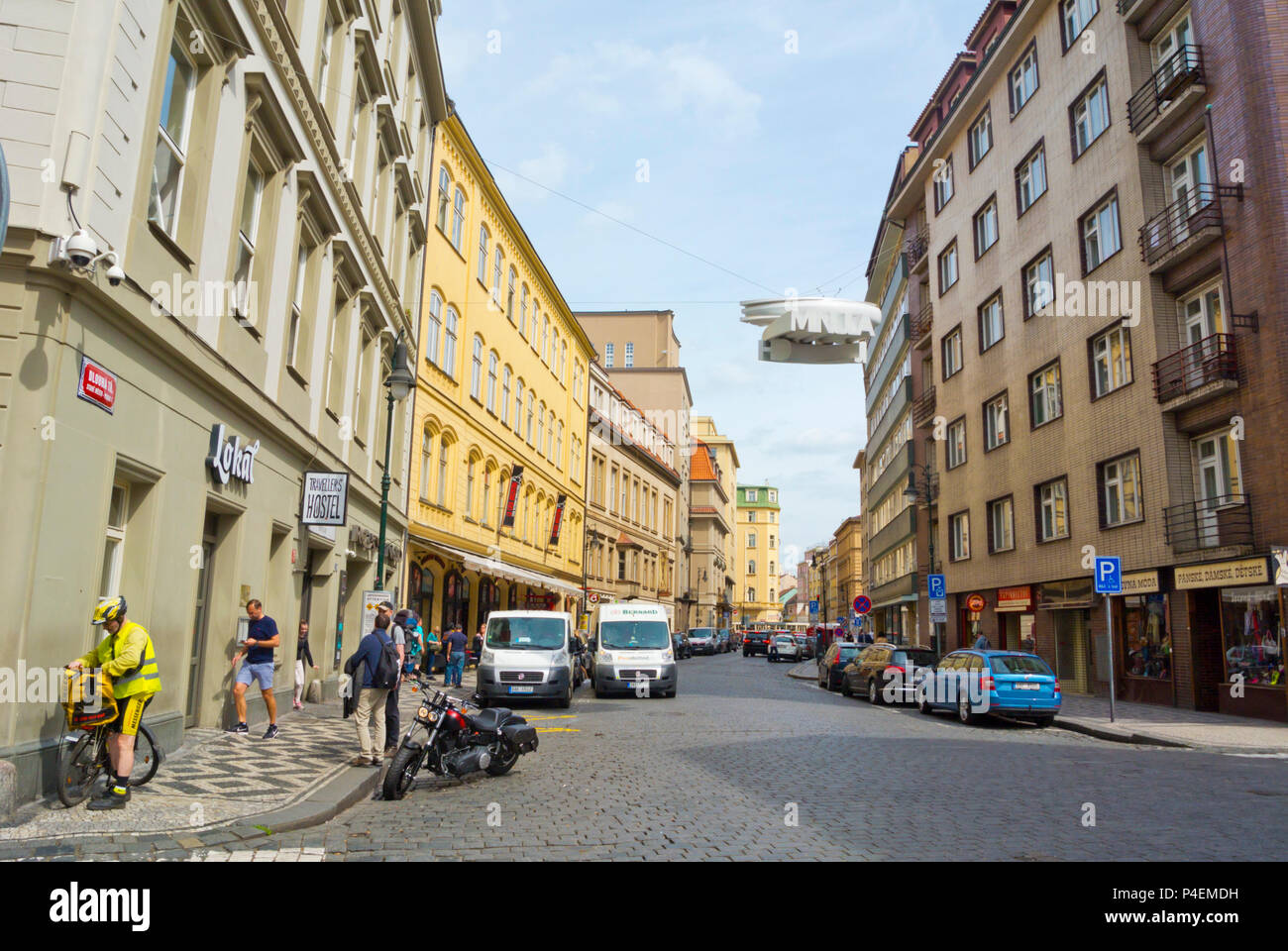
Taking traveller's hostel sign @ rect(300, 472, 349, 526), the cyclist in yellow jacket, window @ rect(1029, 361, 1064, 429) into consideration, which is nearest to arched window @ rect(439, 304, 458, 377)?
traveller's hostel sign @ rect(300, 472, 349, 526)

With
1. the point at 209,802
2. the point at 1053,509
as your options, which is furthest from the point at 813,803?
the point at 1053,509

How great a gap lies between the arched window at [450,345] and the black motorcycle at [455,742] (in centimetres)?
1998

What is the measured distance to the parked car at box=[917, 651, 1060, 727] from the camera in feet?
58.8

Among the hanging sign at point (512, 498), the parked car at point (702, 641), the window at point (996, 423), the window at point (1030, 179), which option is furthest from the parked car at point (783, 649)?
the window at point (1030, 179)

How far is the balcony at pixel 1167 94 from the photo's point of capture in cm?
2109

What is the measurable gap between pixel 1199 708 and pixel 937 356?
65.6ft

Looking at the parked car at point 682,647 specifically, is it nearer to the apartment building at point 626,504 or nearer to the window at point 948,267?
the apartment building at point 626,504

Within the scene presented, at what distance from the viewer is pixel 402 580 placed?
26516 mm

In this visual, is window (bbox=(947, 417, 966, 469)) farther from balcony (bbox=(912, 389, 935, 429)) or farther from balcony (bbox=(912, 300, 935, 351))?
balcony (bbox=(912, 300, 935, 351))

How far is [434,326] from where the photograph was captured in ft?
93.5

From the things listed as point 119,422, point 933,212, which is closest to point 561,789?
point 119,422

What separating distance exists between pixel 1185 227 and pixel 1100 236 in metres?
4.19

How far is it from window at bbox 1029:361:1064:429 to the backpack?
22.1 m
